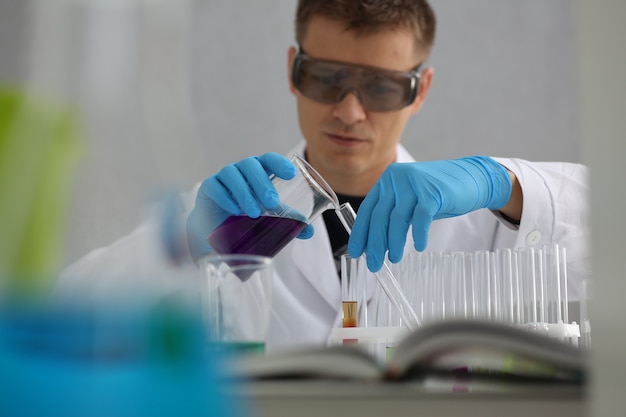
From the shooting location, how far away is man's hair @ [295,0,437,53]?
1.92 meters

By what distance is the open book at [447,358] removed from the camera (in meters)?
0.36

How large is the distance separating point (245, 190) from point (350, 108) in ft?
2.45

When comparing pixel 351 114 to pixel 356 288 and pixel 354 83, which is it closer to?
pixel 354 83

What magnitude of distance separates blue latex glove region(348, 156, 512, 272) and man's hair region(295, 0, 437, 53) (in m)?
0.58

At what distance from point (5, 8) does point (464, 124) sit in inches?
73.6

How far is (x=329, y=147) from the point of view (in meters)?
1.99

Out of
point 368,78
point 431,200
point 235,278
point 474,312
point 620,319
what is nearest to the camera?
point 620,319

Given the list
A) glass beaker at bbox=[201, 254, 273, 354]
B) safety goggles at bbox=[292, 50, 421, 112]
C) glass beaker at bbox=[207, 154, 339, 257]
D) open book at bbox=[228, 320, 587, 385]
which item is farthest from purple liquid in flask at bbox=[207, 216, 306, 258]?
safety goggles at bbox=[292, 50, 421, 112]

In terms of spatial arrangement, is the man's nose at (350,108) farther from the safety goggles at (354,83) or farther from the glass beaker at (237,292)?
the glass beaker at (237,292)

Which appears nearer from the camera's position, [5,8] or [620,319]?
[620,319]

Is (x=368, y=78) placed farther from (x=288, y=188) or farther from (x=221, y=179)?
(x=288, y=188)

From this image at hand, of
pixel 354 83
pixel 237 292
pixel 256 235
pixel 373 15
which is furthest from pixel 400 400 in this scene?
pixel 373 15

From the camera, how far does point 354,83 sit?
6.07ft

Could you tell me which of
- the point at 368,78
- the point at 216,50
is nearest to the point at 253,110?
the point at 216,50
